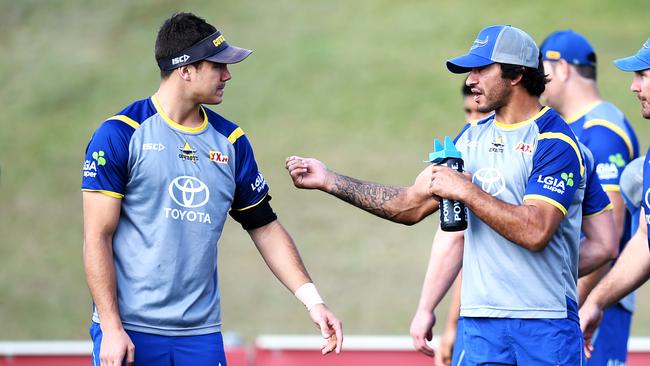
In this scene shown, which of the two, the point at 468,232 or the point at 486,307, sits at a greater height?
the point at 468,232

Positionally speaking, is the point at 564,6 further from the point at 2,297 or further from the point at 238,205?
the point at 238,205

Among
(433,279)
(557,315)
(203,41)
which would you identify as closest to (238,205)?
(203,41)

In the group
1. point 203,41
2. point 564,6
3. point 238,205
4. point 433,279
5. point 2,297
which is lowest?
point 2,297

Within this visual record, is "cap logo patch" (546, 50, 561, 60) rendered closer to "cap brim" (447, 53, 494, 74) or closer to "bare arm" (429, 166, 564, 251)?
"cap brim" (447, 53, 494, 74)

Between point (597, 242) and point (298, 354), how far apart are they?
3.20 metres

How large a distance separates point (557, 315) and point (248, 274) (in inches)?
403

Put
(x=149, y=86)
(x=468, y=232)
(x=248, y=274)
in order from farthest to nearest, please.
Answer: (x=149, y=86) → (x=248, y=274) → (x=468, y=232)

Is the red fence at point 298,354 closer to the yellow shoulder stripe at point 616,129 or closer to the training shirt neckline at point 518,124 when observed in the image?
the yellow shoulder stripe at point 616,129

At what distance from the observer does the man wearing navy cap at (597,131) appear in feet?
21.7

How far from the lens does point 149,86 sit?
63.0 feet

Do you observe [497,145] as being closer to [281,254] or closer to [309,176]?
[309,176]

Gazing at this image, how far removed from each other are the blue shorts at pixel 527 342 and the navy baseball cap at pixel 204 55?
1789mm

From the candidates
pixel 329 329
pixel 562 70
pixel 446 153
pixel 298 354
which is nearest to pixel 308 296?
pixel 329 329

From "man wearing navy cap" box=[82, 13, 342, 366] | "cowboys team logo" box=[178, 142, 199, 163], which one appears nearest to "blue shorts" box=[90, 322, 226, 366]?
"man wearing navy cap" box=[82, 13, 342, 366]
